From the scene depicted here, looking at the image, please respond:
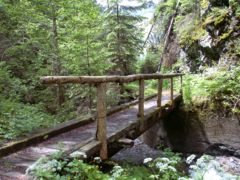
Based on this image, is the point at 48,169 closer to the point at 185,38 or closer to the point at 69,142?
the point at 69,142

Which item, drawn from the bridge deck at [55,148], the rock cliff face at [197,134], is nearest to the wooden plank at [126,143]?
the bridge deck at [55,148]

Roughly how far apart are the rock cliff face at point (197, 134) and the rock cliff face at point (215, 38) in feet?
10.1

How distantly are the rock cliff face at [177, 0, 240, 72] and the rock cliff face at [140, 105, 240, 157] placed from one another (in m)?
3.08

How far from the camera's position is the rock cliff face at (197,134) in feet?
18.7

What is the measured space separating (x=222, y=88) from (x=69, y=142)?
18.9ft

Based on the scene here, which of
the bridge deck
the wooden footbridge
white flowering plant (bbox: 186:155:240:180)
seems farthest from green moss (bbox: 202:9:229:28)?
white flowering plant (bbox: 186:155:240:180)

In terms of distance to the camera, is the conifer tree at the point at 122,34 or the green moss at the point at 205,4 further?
the conifer tree at the point at 122,34

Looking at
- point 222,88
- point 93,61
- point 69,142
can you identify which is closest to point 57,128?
point 69,142

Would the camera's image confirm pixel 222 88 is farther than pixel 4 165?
Yes

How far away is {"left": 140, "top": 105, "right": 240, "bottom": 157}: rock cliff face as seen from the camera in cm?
571

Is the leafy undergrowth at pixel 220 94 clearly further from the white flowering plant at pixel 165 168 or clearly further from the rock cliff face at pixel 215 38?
the white flowering plant at pixel 165 168

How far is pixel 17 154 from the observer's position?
260 cm

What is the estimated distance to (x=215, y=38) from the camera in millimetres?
8664

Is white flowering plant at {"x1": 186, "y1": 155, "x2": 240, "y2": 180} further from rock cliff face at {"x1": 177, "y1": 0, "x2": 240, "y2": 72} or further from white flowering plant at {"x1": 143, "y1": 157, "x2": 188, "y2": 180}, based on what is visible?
rock cliff face at {"x1": 177, "y1": 0, "x2": 240, "y2": 72}
